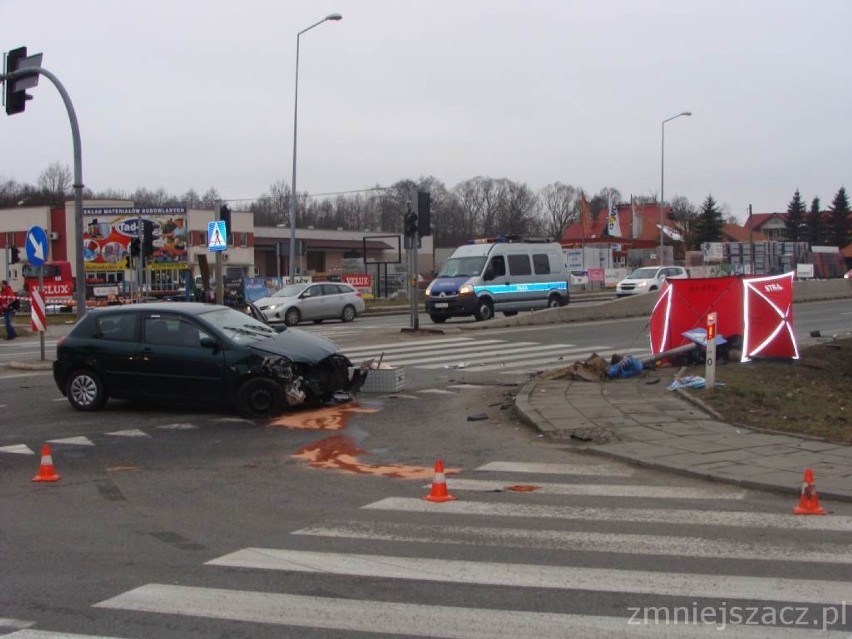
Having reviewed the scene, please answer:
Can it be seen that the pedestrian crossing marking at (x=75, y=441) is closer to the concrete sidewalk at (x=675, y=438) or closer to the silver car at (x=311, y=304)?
the concrete sidewalk at (x=675, y=438)

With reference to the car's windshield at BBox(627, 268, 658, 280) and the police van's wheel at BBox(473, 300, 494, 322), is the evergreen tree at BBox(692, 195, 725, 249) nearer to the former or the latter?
the car's windshield at BBox(627, 268, 658, 280)

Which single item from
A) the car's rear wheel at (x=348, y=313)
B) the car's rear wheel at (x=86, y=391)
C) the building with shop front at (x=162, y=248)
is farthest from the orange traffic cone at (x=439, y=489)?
the car's rear wheel at (x=348, y=313)

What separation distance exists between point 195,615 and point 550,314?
2321 cm

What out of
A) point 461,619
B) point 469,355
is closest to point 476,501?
point 461,619

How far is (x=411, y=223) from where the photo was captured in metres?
22.6

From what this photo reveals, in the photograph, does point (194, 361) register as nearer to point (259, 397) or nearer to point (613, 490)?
point (259, 397)

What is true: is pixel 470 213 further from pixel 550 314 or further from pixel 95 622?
pixel 95 622

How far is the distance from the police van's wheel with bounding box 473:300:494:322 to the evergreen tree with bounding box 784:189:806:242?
86611mm

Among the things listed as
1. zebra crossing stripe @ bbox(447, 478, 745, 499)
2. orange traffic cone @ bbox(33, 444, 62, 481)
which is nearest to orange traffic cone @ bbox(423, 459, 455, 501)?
zebra crossing stripe @ bbox(447, 478, 745, 499)

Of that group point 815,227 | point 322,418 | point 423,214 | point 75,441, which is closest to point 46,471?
point 75,441

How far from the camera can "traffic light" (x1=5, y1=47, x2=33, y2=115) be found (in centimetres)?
1709

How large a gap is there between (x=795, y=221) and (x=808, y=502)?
10722 cm

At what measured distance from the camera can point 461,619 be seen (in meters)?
4.96

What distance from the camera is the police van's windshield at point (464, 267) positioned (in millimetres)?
28703
